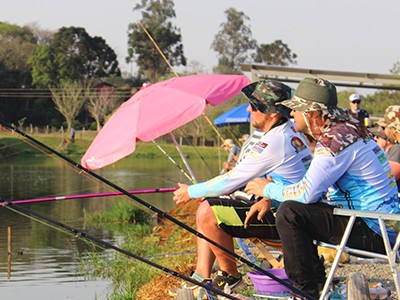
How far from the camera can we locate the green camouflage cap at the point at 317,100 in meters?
4.85

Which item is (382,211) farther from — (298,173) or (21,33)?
(21,33)

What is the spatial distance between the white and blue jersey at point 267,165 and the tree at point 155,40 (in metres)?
73.5

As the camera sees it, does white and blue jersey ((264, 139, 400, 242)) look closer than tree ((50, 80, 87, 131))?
Yes

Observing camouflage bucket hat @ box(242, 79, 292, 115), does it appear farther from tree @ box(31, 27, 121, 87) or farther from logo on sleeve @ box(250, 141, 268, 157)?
tree @ box(31, 27, 121, 87)

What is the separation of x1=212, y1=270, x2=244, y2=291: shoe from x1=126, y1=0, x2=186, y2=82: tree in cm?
7336

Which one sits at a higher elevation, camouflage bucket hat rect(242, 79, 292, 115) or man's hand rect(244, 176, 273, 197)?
camouflage bucket hat rect(242, 79, 292, 115)

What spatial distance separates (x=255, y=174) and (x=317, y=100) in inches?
25.2

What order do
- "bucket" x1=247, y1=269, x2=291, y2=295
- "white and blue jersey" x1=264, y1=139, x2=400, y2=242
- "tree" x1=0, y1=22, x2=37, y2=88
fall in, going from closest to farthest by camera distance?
"white and blue jersey" x1=264, y1=139, x2=400, y2=242 < "bucket" x1=247, y1=269, x2=291, y2=295 < "tree" x1=0, y1=22, x2=37, y2=88

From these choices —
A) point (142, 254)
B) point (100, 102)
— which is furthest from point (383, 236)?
point (100, 102)

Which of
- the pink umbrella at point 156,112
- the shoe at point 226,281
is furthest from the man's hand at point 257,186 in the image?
the pink umbrella at point 156,112

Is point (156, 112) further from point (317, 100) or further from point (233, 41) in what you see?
point (233, 41)

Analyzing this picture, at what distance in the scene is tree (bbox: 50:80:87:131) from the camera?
194 ft

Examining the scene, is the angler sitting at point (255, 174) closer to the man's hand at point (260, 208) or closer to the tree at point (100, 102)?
the man's hand at point (260, 208)

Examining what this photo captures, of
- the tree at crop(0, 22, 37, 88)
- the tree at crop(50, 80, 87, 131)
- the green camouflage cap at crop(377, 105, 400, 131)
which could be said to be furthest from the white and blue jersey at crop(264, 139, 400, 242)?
the tree at crop(0, 22, 37, 88)
